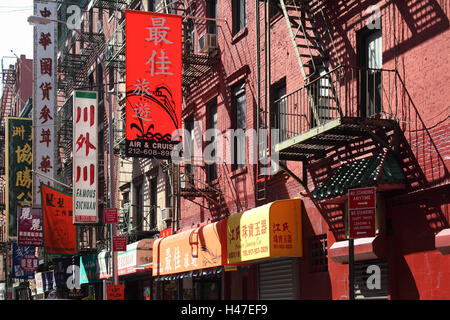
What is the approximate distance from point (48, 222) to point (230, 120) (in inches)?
593

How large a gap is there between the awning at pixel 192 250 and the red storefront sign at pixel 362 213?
11.0m

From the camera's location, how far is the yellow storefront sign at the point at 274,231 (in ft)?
61.5

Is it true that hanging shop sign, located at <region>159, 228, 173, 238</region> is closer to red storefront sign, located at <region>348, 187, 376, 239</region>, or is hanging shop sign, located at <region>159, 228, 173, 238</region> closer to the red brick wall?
the red brick wall

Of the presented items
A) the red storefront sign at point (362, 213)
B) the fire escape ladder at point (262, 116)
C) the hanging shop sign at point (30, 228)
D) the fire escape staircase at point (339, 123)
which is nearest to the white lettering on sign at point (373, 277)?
the fire escape staircase at point (339, 123)

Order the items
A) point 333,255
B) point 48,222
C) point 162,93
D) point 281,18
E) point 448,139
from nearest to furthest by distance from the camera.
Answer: point 448,139 → point 333,255 → point 281,18 → point 162,93 → point 48,222

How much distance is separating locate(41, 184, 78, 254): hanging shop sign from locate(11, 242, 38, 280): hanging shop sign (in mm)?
10173

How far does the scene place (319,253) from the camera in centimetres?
1861

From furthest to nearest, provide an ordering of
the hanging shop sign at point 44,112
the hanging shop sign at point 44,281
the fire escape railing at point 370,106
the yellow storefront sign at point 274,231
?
the hanging shop sign at point 44,281, the hanging shop sign at point 44,112, the yellow storefront sign at point 274,231, the fire escape railing at point 370,106

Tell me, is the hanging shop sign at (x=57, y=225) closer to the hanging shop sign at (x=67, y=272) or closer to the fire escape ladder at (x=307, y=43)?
the hanging shop sign at (x=67, y=272)

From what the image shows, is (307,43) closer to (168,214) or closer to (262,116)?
(262,116)

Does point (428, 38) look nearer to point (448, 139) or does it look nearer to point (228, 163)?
point (448, 139)
